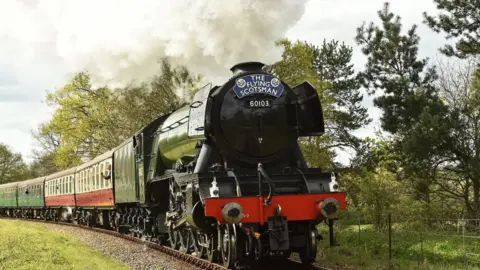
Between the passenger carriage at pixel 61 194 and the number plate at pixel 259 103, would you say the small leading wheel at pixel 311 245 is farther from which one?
the passenger carriage at pixel 61 194

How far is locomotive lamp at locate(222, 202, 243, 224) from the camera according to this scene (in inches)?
309

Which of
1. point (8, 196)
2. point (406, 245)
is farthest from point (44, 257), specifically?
point (8, 196)

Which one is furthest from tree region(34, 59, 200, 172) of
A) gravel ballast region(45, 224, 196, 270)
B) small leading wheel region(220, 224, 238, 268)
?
small leading wheel region(220, 224, 238, 268)

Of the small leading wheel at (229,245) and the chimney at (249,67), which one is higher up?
the chimney at (249,67)

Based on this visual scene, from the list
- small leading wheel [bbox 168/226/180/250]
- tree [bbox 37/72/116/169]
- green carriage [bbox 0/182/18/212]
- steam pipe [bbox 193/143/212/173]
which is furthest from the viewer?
green carriage [bbox 0/182/18/212]

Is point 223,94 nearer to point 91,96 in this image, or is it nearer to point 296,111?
point 296,111

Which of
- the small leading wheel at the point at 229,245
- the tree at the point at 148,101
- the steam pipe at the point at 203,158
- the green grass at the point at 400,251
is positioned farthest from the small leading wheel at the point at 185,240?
the tree at the point at 148,101

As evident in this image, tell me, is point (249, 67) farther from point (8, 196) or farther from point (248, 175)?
point (8, 196)

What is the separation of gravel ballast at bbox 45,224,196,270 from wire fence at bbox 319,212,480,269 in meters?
3.18

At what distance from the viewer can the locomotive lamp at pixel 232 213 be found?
7.84 m

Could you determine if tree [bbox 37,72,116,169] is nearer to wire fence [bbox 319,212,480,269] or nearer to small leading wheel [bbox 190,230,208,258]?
wire fence [bbox 319,212,480,269]

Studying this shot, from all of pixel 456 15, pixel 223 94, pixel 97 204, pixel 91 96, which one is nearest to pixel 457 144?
pixel 456 15

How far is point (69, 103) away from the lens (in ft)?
107

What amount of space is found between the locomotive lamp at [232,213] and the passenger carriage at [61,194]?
58.4 feet
